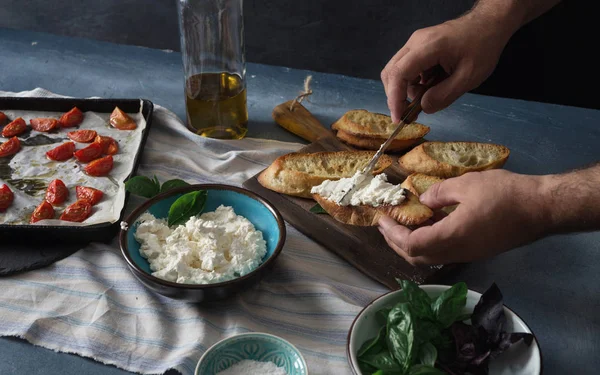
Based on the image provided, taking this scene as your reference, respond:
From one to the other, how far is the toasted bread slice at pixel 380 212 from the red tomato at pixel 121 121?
1051mm

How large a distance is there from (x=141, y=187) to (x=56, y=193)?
1.05 feet

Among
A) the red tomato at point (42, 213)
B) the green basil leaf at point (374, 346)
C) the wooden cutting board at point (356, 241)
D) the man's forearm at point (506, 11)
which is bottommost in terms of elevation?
the red tomato at point (42, 213)

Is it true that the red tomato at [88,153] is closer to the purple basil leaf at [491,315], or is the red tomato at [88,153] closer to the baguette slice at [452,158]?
the baguette slice at [452,158]

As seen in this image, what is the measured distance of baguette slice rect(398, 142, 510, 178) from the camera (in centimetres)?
231

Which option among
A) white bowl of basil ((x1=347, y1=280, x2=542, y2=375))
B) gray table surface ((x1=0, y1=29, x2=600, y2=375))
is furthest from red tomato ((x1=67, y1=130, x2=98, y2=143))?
white bowl of basil ((x1=347, y1=280, x2=542, y2=375))

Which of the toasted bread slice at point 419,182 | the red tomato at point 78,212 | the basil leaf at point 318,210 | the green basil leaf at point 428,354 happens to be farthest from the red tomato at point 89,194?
the green basil leaf at point 428,354

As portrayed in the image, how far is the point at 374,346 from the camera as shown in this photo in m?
1.49

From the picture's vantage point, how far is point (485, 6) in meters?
2.38

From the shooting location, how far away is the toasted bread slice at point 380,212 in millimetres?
1875

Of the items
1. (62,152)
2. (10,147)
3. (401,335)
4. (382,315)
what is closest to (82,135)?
(62,152)

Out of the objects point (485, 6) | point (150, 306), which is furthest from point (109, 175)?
point (485, 6)

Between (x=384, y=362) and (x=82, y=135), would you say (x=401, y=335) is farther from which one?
(x=82, y=135)

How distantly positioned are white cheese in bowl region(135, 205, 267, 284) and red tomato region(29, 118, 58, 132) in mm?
942

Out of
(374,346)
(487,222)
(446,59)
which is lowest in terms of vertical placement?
(374,346)
